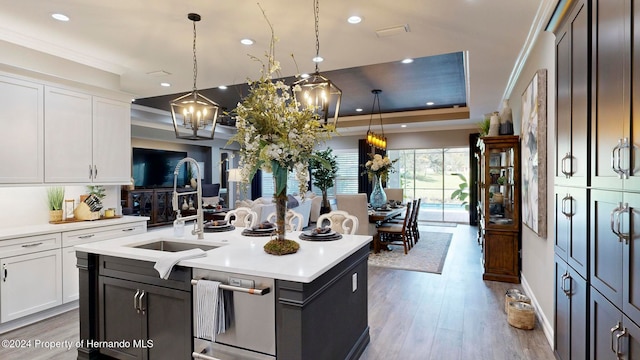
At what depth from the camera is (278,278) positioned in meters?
1.90

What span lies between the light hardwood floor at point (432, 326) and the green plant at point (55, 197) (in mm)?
1261

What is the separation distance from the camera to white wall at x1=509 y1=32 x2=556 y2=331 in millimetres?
2920

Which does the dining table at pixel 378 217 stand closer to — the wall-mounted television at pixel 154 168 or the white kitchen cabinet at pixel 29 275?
the white kitchen cabinet at pixel 29 275

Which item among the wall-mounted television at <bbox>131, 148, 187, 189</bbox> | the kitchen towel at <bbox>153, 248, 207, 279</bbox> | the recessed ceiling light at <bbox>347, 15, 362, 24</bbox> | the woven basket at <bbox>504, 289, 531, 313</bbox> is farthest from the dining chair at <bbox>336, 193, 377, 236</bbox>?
the wall-mounted television at <bbox>131, 148, 187, 189</bbox>

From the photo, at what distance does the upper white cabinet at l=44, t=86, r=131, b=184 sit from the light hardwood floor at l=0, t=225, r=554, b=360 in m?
1.62

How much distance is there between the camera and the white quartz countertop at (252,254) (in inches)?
77.8

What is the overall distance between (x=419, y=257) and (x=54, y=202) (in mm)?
5384

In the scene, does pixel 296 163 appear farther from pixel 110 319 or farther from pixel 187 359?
pixel 110 319

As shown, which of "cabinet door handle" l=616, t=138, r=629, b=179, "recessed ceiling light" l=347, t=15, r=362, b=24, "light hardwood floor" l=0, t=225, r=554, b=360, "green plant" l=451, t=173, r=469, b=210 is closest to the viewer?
"cabinet door handle" l=616, t=138, r=629, b=179

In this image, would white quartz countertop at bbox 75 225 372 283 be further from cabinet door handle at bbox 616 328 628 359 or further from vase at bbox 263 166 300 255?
cabinet door handle at bbox 616 328 628 359

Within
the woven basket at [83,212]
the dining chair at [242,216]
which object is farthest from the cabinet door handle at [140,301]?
the woven basket at [83,212]

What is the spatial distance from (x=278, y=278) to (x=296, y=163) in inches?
29.1

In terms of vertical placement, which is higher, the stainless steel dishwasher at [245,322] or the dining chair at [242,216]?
the dining chair at [242,216]

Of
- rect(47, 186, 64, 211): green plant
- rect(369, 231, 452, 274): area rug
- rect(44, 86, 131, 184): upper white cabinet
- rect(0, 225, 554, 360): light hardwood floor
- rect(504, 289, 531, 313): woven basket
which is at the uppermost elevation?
rect(44, 86, 131, 184): upper white cabinet
